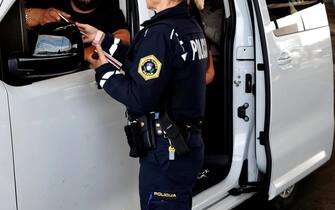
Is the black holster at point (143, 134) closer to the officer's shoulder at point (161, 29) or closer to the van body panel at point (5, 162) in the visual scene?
the officer's shoulder at point (161, 29)

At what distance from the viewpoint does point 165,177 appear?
8.34 feet

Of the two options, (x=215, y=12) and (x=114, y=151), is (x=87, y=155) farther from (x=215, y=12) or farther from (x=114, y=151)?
(x=215, y=12)

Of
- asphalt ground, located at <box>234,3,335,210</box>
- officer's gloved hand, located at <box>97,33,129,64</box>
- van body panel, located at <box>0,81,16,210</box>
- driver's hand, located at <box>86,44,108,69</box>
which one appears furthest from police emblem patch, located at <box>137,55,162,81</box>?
asphalt ground, located at <box>234,3,335,210</box>

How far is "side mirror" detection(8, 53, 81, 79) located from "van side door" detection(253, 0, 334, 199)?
1370 mm

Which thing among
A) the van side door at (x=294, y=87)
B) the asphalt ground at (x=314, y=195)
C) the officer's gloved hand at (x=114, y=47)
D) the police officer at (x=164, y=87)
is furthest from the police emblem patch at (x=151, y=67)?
the asphalt ground at (x=314, y=195)

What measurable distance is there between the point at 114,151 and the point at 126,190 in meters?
0.24

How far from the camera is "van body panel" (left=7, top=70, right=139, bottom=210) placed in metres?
2.41

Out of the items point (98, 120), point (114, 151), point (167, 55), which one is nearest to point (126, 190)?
point (114, 151)

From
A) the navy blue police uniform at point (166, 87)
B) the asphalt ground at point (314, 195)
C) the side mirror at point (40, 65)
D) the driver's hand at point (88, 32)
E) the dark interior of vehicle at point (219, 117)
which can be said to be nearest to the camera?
the side mirror at point (40, 65)

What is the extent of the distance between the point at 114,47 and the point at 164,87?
372 mm

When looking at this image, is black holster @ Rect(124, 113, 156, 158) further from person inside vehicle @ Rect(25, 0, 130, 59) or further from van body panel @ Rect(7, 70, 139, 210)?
person inside vehicle @ Rect(25, 0, 130, 59)

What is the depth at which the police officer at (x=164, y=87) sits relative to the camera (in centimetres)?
238

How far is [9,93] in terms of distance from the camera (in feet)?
7.62

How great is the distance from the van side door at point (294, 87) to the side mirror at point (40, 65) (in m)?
1.37
